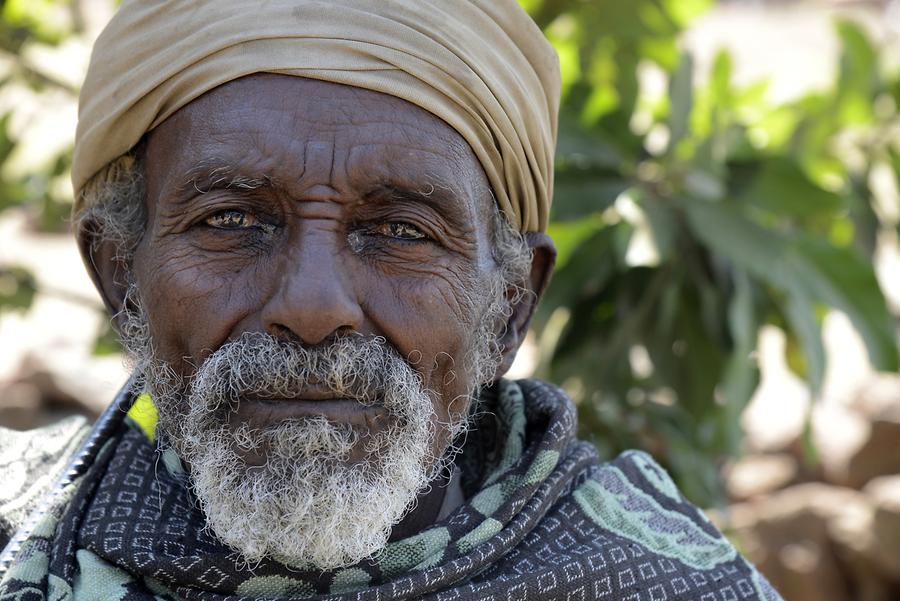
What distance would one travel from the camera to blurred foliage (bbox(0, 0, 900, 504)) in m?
3.39

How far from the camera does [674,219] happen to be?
3367 mm

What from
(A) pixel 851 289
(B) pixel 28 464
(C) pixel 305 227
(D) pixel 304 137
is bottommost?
(A) pixel 851 289

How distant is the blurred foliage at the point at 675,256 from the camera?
337 cm

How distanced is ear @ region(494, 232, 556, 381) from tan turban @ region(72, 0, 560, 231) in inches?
6.2

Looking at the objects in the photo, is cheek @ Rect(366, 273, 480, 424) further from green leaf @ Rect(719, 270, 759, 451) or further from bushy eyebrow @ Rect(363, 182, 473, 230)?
green leaf @ Rect(719, 270, 759, 451)

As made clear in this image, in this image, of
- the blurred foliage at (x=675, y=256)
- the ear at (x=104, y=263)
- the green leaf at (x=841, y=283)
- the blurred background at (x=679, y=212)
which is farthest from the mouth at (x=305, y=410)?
the green leaf at (x=841, y=283)

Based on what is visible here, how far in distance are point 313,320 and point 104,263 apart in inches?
25.9

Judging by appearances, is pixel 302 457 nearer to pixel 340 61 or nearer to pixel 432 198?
pixel 432 198

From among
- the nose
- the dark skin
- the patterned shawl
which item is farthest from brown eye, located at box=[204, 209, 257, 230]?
the patterned shawl

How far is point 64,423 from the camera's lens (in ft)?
7.89

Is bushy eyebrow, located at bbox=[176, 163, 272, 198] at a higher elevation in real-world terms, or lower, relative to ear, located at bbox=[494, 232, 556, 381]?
higher

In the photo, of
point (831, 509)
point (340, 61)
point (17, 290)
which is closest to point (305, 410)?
point (340, 61)

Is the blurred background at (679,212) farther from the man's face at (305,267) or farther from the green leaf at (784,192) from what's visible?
the man's face at (305,267)

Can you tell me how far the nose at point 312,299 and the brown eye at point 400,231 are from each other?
0.13 m
